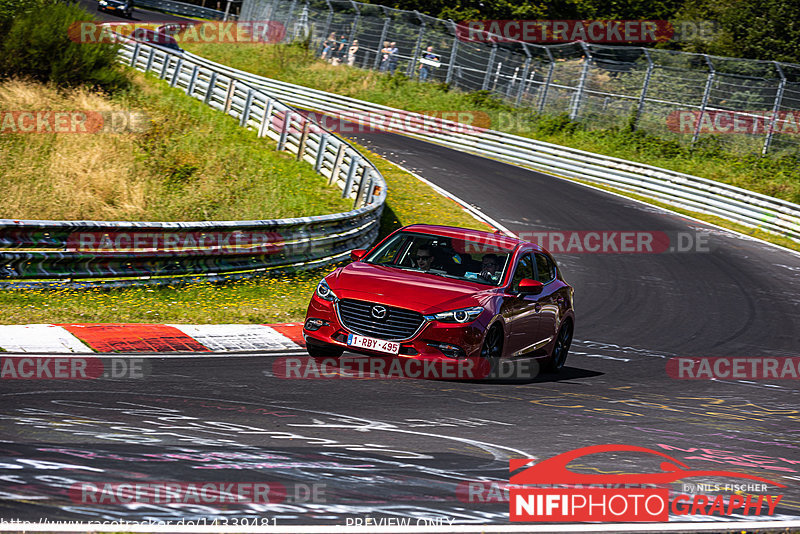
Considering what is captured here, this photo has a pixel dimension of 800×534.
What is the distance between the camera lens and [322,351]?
10.3 m

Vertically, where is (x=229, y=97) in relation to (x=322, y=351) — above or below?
above

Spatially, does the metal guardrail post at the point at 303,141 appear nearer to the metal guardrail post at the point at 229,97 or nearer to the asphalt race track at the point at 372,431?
the metal guardrail post at the point at 229,97

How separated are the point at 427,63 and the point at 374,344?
114ft

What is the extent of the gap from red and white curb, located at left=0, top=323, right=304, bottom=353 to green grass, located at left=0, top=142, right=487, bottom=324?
0.55 metres

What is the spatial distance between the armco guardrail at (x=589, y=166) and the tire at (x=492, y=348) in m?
18.4

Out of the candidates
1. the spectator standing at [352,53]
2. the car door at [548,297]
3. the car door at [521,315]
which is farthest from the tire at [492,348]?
the spectator standing at [352,53]

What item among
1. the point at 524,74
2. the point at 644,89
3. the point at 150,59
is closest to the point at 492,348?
the point at 644,89

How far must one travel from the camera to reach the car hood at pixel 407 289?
31.7 ft

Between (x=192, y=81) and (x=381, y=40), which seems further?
(x=381, y=40)

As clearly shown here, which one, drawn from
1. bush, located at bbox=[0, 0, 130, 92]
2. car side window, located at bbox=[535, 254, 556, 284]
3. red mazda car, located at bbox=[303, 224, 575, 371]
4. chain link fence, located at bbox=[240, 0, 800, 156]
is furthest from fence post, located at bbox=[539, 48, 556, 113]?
red mazda car, located at bbox=[303, 224, 575, 371]

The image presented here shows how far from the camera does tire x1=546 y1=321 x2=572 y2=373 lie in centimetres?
1175

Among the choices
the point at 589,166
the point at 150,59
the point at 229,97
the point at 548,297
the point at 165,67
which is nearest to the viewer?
the point at 548,297

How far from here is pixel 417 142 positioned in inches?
1388

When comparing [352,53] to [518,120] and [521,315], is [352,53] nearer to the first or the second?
[518,120]
